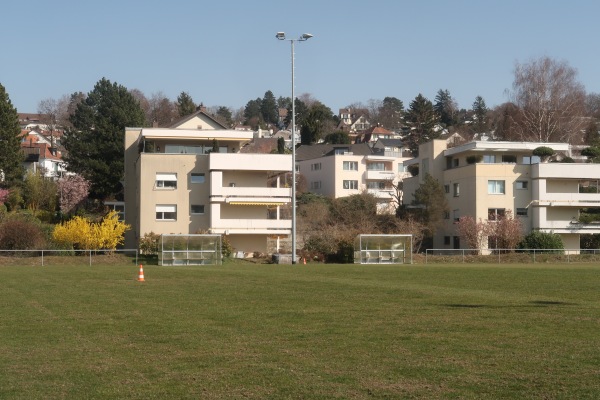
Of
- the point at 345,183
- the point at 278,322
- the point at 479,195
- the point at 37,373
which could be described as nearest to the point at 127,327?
the point at 278,322

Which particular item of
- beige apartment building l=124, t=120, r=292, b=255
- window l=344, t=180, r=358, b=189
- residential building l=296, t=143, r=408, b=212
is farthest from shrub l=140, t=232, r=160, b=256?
window l=344, t=180, r=358, b=189

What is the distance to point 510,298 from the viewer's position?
25.5 metres

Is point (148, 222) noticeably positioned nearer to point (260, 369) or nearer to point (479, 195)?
point (479, 195)

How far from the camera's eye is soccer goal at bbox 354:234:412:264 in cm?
5725

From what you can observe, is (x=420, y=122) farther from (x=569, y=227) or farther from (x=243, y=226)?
(x=243, y=226)

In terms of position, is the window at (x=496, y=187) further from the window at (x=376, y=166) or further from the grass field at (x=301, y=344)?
the grass field at (x=301, y=344)

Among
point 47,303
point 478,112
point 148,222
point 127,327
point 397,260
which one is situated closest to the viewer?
point 127,327

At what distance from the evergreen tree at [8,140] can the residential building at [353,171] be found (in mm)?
41573

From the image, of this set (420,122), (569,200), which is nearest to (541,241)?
(569,200)

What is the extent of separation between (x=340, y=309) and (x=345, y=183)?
87.2m

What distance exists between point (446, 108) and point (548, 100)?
103609mm

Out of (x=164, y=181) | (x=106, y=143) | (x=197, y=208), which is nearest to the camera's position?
(x=164, y=181)

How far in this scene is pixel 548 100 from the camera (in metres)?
89.0

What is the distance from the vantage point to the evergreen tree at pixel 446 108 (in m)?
189
